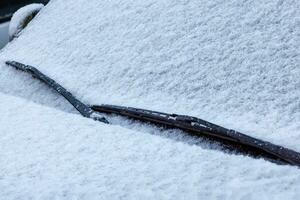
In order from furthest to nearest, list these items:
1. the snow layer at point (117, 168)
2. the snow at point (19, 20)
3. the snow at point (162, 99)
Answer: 1. the snow at point (19, 20)
2. the snow at point (162, 99)
3. the snow layer at point (117, 168)

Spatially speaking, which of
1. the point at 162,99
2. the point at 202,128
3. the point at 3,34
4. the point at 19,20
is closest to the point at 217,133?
the point at 202,128

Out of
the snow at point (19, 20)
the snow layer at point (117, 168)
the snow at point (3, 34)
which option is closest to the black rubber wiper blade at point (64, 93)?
the snow layer at point (117, 168)

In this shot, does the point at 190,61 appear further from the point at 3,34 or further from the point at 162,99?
the point at 3,34

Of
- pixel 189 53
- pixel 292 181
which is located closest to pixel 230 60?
pixel 189 53

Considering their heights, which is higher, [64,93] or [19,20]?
[19,20]

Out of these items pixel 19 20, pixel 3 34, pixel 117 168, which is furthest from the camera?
pixel 3 34

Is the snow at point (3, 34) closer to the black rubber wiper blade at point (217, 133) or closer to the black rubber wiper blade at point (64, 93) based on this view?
the black rubber wiper blade at point (64, 93)

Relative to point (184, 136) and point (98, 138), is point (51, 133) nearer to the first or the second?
point (98, 138)
